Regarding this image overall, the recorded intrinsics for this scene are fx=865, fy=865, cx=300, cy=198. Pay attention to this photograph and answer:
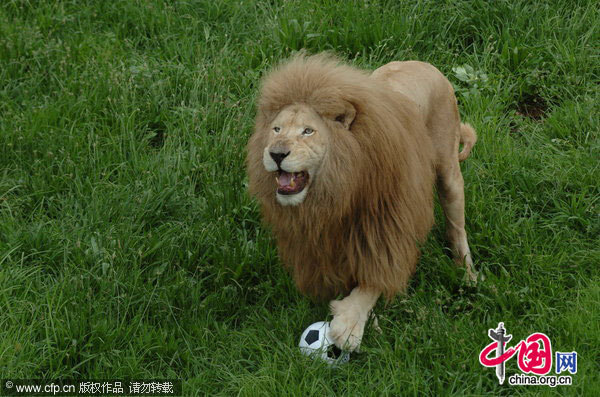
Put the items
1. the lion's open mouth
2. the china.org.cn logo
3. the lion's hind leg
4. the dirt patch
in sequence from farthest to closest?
1. the dirt patch
2. the lion's hind leg
3. the china.org.cn logo
4. the lion's open mouth

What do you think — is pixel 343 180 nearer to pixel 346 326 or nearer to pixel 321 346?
pixel 346 326

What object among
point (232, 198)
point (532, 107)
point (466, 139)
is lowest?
point (532, 107)

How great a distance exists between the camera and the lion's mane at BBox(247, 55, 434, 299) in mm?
4055

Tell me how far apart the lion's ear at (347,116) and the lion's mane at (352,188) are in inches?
1.0

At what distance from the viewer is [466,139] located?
18.0 feet

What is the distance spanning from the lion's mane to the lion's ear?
25 mm

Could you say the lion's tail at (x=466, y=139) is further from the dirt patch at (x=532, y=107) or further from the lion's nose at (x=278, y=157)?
the lion's nose at (x=278, y=157)

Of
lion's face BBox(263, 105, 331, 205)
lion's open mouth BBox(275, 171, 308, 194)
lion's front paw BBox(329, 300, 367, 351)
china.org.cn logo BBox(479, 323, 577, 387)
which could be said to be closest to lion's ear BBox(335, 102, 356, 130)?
lion's face BBox(263, 105, 331, 205)

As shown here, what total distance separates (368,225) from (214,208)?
133cm

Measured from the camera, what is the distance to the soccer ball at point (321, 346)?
4246mm

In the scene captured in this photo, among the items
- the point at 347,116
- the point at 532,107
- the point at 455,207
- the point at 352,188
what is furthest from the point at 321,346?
the point at 532,107

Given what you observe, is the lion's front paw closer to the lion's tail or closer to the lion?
the lion

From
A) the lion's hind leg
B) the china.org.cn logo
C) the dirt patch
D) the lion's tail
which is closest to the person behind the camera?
the china.org.cn logo

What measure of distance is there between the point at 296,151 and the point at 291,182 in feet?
0.53
